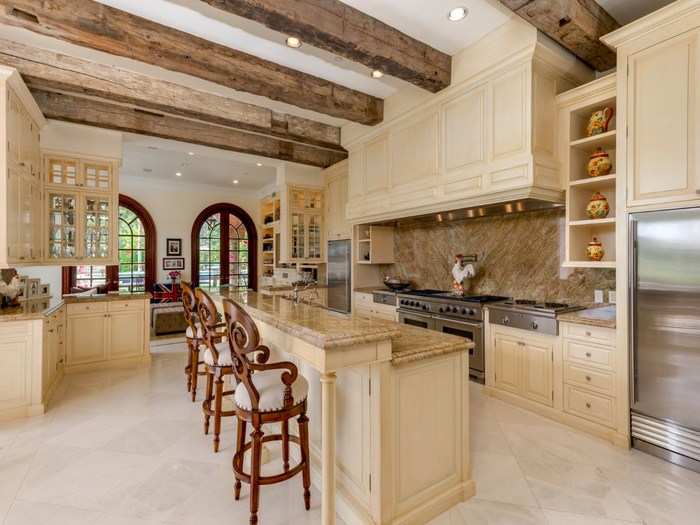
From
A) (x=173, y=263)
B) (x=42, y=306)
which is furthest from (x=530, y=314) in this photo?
(x=173, y=263)

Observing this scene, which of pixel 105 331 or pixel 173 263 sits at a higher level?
pixel 173 263

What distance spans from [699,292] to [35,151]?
5.89 meters

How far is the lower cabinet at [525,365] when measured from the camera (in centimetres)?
293

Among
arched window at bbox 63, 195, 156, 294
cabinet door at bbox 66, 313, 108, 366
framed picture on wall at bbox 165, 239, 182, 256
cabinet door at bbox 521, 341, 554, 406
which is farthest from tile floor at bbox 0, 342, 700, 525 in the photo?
framed picture on wall at bbox 165, 239, 182, 256

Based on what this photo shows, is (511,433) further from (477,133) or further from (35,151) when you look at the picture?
(35,151)

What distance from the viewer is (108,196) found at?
14.6 ft

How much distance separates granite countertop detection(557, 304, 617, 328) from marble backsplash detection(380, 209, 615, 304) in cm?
18

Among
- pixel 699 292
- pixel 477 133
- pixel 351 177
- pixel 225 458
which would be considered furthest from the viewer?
pixel 351 177

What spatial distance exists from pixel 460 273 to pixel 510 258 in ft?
1.82

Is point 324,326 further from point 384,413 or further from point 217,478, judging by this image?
point 217,478

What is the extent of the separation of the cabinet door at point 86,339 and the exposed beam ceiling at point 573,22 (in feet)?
16.4

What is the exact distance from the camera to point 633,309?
241cm

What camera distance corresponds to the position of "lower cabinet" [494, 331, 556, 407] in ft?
9.62

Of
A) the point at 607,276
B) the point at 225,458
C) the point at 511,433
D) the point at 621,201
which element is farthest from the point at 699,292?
the point at 225,458
